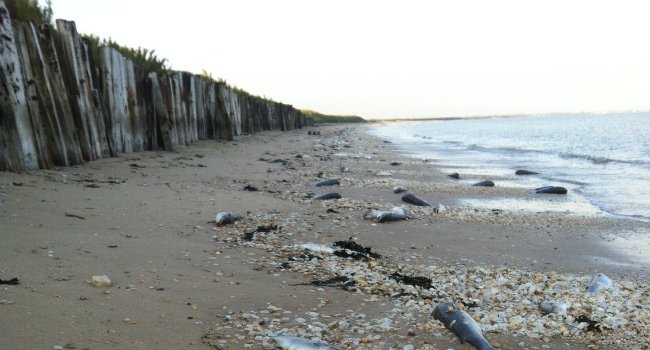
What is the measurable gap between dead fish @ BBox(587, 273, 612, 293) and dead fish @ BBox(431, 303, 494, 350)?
1.41m

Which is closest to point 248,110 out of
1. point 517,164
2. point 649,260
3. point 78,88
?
point 517,164

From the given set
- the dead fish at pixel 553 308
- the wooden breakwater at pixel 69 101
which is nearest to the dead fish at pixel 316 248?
the dead fish at pixel 553 308

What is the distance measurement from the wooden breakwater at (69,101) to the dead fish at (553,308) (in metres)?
5.33

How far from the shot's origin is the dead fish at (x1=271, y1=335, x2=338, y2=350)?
238 cm

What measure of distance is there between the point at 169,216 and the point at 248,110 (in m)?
20.3

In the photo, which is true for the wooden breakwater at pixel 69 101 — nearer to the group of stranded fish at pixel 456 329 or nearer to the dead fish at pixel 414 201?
the group of stranded fish at pixel 456 329

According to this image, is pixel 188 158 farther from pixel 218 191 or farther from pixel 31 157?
pixel 31 157

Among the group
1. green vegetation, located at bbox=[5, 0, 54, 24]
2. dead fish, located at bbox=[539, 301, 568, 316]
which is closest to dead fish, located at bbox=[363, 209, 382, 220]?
dead fish, located at bbox=[539, 301, 568, 316]

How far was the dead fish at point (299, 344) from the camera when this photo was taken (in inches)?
93.7

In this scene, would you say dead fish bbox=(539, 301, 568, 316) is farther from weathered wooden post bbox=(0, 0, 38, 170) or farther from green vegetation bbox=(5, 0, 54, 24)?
green vegetation bbox=(5, 0, 54, 24)

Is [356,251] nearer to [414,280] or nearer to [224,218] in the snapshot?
[414,280]

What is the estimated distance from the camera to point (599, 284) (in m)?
3.79

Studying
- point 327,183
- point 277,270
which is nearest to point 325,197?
point 327,183

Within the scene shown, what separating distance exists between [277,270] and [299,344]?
1.34 meters
